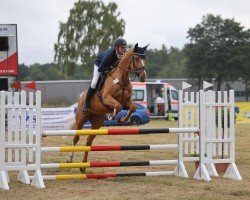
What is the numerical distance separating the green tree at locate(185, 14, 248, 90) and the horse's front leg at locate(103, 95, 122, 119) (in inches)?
2171

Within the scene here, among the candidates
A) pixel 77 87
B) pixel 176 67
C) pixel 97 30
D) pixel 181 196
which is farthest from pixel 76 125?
pixel 176 67

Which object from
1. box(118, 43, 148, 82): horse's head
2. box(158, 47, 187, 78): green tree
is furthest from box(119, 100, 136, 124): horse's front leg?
box(158, 47, 187, 78): green tree

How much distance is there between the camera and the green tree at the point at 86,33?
47.0 m

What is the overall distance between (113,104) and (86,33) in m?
39.2

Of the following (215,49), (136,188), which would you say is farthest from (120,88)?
(215,49)

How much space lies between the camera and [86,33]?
48.0 metres

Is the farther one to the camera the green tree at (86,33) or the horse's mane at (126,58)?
the green tree at (86,33)

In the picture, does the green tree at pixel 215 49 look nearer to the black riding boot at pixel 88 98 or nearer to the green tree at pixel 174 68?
the green tree at pixel 174 68

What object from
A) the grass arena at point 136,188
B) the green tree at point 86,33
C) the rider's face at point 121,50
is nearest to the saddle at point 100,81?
the rider's face at point 121,50

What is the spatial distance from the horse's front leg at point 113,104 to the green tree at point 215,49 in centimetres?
5514

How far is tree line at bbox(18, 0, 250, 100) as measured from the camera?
155 feet

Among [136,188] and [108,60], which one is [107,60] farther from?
[136,188]

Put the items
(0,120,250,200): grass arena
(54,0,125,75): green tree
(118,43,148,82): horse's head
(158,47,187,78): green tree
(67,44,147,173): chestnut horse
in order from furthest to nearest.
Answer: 1. (158,47,187,78): green tree
2. (54,0,125,75): green tree
3. (67,44,147,173): chestnut horse
4. (118,43,148,82): horse's head
5. (0,120,250,200): grass arena

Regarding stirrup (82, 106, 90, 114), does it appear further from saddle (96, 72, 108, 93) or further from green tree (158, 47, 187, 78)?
green tree (158, 47, 187, 78)
